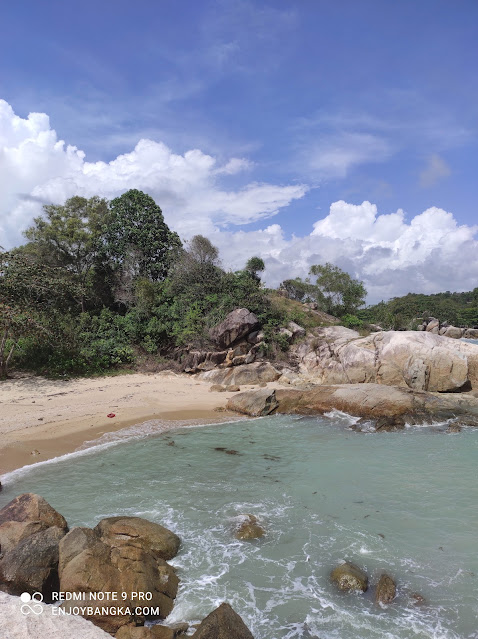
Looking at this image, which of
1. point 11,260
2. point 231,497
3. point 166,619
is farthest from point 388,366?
point 11,260


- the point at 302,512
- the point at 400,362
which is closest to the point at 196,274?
the point at 400,362

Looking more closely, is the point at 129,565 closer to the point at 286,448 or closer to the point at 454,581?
the point at 454,581

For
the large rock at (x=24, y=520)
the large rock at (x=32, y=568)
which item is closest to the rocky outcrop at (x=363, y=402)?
the large rock at (x=24, y=520)

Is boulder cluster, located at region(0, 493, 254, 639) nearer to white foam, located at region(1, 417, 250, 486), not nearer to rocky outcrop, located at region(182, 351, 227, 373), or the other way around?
white foam, located at region(1, 417, 250, 486)

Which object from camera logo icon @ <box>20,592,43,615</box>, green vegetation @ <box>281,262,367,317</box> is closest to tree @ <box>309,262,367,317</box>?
green vegetation @ <box>281,262,367,317</box>

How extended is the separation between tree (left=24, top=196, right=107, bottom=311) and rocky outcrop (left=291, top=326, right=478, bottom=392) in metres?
17.5

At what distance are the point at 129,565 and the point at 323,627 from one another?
3.14 metres

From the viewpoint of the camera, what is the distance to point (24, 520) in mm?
7602

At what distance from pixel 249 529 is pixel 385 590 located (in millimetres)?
2805

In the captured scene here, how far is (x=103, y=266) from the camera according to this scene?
3053 centimetres

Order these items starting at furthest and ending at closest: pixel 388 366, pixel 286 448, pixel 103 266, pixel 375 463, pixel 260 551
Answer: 1. pixel 103 266
2. pixel 388 366
3. pixel 286 448
4. pixel 375 463
5. pixel 260 551

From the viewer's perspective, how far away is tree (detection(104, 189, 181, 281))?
30.3 metres

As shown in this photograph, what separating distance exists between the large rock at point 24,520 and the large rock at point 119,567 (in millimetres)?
1033

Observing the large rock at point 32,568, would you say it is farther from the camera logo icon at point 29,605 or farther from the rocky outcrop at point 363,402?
the rocky outcrop at point 363,402
